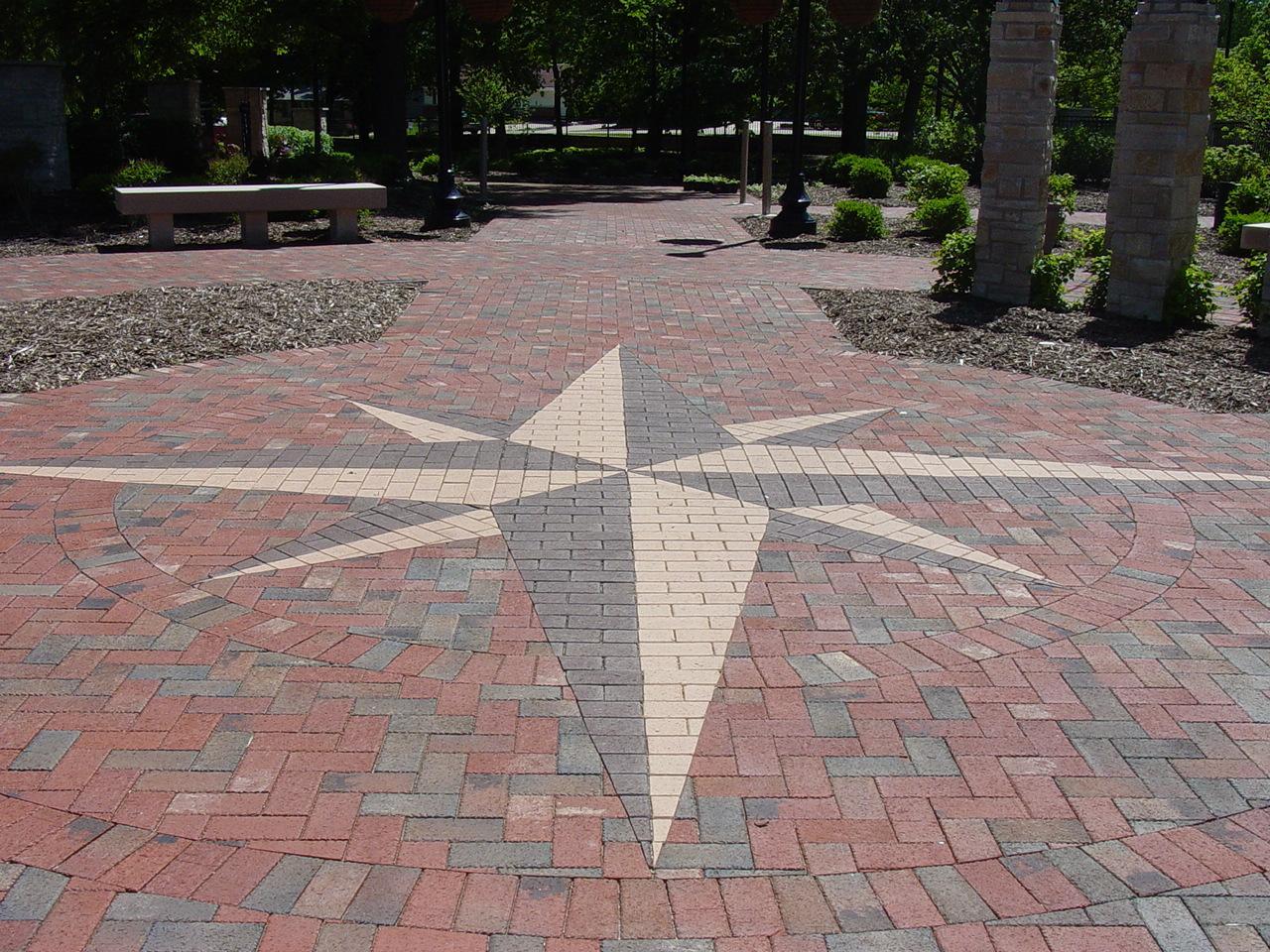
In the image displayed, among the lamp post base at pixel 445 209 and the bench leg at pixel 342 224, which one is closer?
the bench leg at pixel 342 224

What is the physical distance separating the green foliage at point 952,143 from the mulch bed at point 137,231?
15362mm

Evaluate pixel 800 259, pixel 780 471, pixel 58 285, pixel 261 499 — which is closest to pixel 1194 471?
pixel 780 471

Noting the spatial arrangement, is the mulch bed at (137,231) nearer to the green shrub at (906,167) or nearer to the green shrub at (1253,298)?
the green shrub at (1253,298)

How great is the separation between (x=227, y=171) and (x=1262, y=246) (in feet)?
48.6

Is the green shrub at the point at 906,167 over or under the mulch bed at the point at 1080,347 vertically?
over

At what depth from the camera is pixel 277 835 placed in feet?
11.8

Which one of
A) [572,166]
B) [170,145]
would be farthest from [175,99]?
[572,166]

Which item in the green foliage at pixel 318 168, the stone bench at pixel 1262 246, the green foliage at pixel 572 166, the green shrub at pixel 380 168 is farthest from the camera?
the green foliage at pixel 572 166

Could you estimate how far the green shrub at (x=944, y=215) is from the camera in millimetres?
17875

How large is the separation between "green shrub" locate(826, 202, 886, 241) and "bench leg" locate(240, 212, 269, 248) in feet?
25.4

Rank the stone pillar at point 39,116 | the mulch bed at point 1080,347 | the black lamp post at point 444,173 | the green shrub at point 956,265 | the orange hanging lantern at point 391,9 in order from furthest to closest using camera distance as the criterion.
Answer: the stone pillar at point 39,116 → the black lamp post at point 444,173 → the orange hanging lantern at point 391,9 → the green shrub at point 956,265 → the mulch bed at point 1080,347

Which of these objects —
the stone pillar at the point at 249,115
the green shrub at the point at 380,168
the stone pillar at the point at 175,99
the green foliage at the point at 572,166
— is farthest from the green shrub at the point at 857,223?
the green foliage at the point at 572,166

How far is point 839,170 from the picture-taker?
27.4 metres

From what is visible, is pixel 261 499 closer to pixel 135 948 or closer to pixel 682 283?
pixel 135 948
